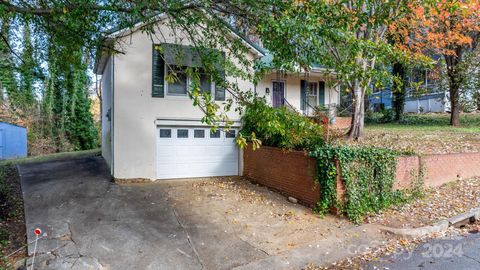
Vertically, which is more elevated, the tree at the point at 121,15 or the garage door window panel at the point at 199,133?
the tree at the point at 121,15

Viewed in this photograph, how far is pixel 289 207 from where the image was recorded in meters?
8.07

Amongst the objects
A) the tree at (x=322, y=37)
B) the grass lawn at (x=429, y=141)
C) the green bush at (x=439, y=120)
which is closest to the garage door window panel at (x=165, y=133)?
the tree at (x=322, y=37)

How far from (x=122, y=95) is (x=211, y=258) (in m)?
6.53

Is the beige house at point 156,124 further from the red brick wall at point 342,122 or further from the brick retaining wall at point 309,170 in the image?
the red brick wall at point 342,122

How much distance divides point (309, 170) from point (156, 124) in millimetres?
5411

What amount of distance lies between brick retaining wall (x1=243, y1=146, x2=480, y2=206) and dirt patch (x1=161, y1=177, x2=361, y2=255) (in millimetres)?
370

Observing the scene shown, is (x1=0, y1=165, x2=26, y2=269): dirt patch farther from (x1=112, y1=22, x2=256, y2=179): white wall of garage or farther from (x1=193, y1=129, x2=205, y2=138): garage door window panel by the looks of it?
(x1=193, y1=129, x2=205, y2=138): garage door window panel

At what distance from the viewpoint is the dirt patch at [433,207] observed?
22.5 ft

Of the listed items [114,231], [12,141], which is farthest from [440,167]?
[12,141]

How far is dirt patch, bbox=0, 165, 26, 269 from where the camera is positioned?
214 inches

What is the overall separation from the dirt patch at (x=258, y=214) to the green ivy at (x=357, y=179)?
406 mm

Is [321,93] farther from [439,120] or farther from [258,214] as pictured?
[258,214]

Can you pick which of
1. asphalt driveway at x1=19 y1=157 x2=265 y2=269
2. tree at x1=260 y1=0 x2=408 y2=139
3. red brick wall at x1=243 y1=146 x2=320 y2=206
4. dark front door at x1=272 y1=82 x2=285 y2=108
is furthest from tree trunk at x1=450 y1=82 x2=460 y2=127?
asphalt driveway at x1=19 y1=157 x2=265 y2=269

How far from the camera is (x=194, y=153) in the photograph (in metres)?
11.0
